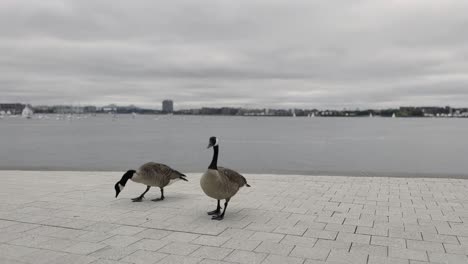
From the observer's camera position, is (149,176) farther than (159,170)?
No

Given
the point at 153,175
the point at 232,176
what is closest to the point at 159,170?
the point at 153,175

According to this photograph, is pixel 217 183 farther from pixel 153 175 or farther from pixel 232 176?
pixel 153 175

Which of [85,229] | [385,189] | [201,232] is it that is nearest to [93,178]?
[85,229]

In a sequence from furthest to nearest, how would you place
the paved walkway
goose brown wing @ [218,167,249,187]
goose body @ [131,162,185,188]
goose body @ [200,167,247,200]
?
goose body @ [131,162,185,188] → goose brown wing @ [218,167,249,187] → goose body @ [200,167,247,200] → the paved walkway

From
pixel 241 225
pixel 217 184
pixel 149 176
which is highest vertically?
pixel 217 184

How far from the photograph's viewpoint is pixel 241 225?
7.39 m

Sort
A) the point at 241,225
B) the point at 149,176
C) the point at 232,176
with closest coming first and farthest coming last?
1. the point at 241,225
2. the point at 232,176
3. the point at 149,176

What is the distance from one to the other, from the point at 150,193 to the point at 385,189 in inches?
247

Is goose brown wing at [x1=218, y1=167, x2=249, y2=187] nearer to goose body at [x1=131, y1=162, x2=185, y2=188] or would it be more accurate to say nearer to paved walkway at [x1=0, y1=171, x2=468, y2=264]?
paved walkway at [x1=0, y1=171, x2=468, y2=264]

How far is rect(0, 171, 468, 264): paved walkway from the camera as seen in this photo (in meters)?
5.72

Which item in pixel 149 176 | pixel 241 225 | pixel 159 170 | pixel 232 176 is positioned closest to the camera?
pixel 241 225

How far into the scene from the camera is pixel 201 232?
22.5ft

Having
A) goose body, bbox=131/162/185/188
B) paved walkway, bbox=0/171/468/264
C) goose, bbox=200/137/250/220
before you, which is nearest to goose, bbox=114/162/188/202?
goose body, bbox=131/162/185/188

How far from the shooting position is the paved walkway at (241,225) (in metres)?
5.72
